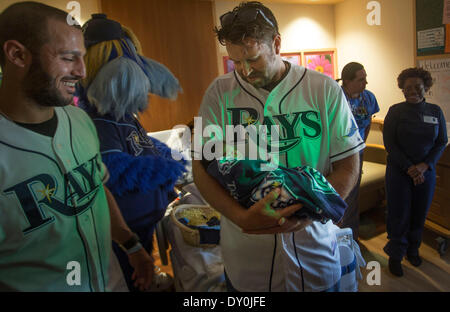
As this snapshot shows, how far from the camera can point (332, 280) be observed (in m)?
0.64

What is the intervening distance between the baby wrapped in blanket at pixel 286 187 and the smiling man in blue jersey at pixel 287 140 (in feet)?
0.30

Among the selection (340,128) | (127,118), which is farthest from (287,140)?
(127,118)

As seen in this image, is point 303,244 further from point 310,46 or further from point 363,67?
point 363,67

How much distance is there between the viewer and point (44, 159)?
42cm

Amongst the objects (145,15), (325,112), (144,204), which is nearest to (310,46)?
(325,112)

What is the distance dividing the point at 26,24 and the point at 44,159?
0.66 feet

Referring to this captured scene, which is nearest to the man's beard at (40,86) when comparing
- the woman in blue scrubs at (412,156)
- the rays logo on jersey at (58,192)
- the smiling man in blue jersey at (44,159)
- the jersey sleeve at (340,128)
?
the smiling man in blue jersey at (44,159)

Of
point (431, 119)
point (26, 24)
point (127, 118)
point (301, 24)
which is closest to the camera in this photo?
point (26, 24)

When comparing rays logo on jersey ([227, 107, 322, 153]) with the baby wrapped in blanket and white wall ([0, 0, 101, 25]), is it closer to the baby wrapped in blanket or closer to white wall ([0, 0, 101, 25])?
the baby wrapped in blanket

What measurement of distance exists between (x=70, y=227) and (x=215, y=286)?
1.20 feet

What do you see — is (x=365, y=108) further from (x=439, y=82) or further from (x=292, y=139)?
(x=292, y=139)

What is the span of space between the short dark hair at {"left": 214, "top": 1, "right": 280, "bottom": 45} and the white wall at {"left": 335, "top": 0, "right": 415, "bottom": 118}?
33 centimetres

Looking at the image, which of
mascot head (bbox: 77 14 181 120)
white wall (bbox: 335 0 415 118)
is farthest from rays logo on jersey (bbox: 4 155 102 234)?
white wall (bbox: 335 0 415 118)

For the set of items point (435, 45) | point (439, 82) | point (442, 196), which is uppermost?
point (435, 45)
